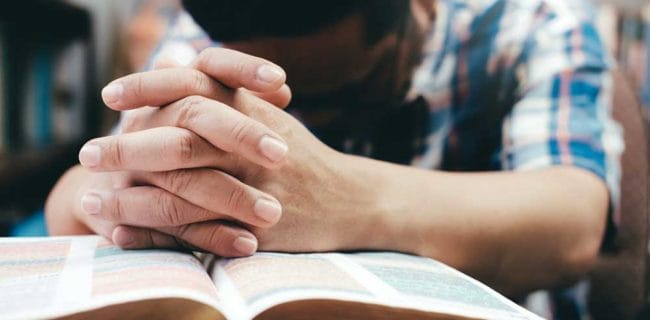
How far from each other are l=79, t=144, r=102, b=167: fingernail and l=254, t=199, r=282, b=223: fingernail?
120 millimetres

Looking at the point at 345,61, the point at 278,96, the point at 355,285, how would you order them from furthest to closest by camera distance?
the point at 345,61 → the point at 278,96 → the point at 355,285

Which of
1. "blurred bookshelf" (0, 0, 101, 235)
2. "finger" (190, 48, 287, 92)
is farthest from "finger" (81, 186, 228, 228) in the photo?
"blurred bookshelf" (0, 0, 101, 235)

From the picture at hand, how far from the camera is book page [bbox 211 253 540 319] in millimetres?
299

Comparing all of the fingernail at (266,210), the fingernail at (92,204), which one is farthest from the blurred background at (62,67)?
the fingernail at (266,210)

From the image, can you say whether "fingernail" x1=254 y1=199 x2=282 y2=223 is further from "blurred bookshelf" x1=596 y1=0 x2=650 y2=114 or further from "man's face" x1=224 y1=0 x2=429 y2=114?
"blurred bookshelf" x1=596 y1=0 x2=650 y2=114

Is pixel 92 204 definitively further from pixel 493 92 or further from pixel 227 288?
pixel 493 92

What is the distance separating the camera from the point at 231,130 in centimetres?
41

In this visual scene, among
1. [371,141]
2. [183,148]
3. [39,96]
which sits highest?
[183,148]

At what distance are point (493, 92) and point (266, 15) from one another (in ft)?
1.33

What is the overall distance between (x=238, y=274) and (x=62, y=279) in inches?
4.1

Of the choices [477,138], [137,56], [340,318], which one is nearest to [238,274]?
[340,318]

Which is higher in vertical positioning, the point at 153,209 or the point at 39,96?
the point at 153,209

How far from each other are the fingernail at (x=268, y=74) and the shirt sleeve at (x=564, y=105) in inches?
15.6

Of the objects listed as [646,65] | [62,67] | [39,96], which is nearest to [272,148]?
[39,96]
